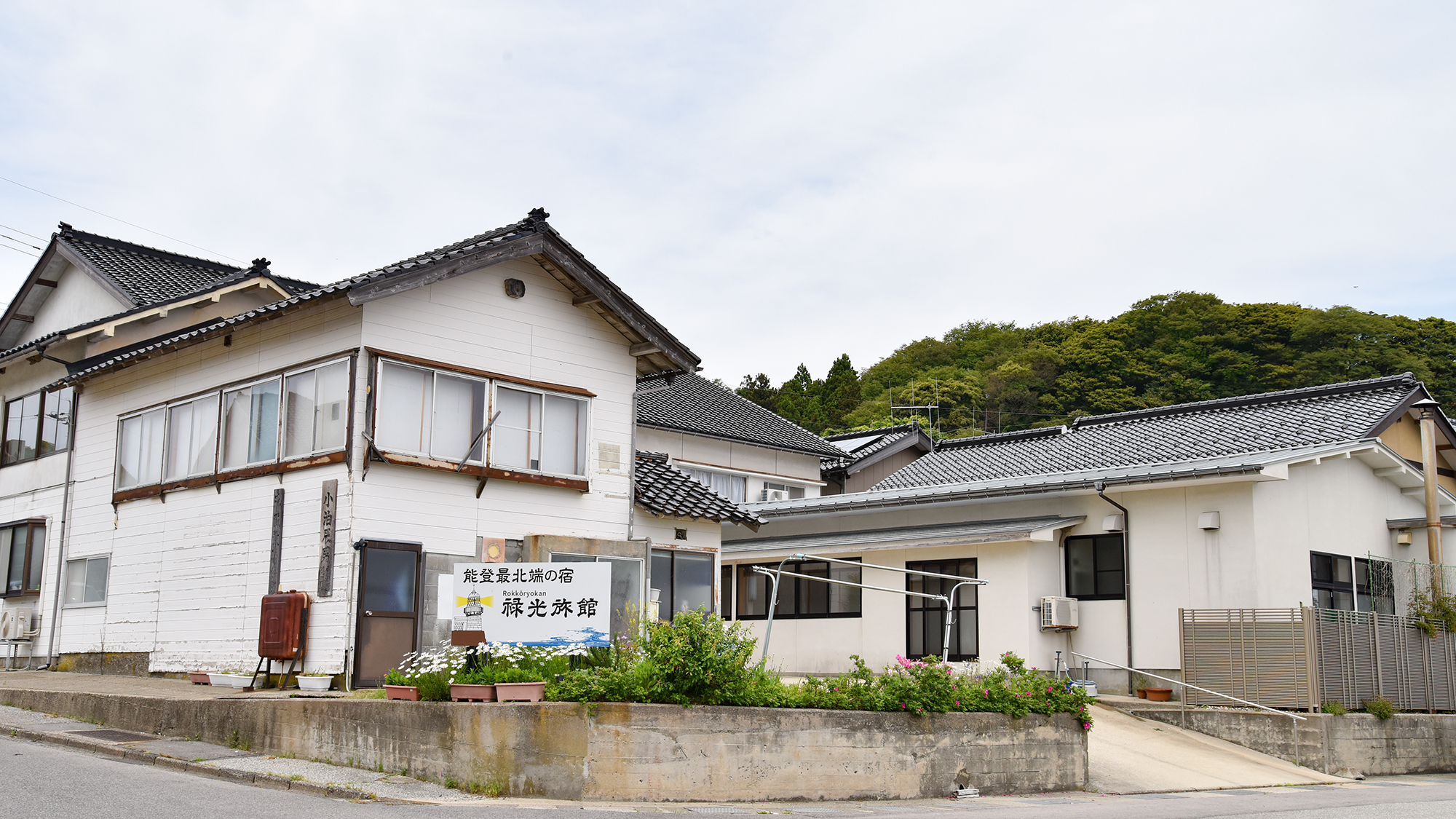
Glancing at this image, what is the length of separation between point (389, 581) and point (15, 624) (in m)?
9.94

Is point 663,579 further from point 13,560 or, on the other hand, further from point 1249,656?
point 13,560

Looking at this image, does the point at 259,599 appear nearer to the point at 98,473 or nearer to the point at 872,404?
the point at 98,473

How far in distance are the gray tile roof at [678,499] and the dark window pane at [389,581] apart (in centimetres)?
406

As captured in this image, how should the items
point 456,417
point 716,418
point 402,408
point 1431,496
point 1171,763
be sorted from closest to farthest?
point 1171,763 < point 402,408 < point 456,417 < point 1431,496 < point 716,418

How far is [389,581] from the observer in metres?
14.3

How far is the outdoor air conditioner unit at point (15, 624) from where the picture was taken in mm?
19609

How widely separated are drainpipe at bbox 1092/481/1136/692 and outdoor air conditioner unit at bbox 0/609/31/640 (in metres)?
18.3

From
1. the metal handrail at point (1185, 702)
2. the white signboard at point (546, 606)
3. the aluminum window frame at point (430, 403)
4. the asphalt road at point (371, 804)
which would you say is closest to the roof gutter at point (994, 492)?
the metal handrail at point (1185, 702)

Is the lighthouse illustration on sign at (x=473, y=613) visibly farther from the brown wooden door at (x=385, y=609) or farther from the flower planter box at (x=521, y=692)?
the brown wooden door at (x=385, y=609)

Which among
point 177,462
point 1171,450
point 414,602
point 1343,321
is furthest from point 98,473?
point 1343,321

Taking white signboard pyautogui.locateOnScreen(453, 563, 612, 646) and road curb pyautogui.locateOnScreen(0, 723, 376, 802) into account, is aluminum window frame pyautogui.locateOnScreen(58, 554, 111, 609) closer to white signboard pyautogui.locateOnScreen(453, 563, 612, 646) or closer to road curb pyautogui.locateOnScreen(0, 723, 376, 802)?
road curb pyautogui.locateOnScreen(0, 723, 376, 802)

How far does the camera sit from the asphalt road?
8898 mm

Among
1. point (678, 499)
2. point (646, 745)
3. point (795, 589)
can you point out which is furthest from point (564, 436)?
point (795, 589)

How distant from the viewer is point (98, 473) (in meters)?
18.9
